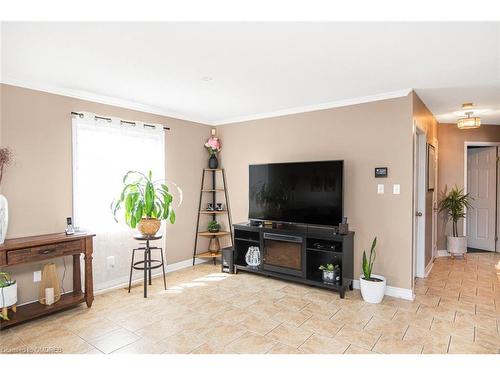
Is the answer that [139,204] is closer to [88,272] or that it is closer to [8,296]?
[88,272]

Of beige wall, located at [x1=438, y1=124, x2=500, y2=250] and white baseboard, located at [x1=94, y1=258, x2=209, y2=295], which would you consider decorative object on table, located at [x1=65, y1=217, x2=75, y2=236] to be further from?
beige wall, located at [x1=438, y1=124, x2=500, y2=250]

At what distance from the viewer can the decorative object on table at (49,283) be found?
10.0 ft

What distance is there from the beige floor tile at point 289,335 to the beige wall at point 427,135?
2666 mm

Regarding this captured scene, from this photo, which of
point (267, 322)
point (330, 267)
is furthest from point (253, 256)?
point (267, 322)

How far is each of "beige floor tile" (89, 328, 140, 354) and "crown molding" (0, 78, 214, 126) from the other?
2.57 meters

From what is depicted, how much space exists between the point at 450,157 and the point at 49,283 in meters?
6.38

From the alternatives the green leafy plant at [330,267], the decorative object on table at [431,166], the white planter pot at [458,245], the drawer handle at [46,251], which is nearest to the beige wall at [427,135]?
the decorative object on table at [431,166]

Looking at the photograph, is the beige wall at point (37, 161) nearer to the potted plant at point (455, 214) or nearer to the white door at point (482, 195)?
the potted plant at point (455, 214)

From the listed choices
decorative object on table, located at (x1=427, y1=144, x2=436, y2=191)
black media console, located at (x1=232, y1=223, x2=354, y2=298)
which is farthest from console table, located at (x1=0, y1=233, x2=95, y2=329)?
decorative object on table, located at (x1=427, y1=144, x2=436, y2=191)

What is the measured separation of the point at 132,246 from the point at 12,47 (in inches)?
100

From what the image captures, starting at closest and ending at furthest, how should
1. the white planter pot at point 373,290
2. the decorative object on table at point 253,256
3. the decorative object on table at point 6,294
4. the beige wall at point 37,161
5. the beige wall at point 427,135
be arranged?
the decorative object on table at point 6,294, the beige wall at point 37,161, the white planter pot at point 373,290, the beige wall at point 427,135, the decorative object on table at point 253,256

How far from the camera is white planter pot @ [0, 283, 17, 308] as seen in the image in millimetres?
2596

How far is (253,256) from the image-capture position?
432 cm
